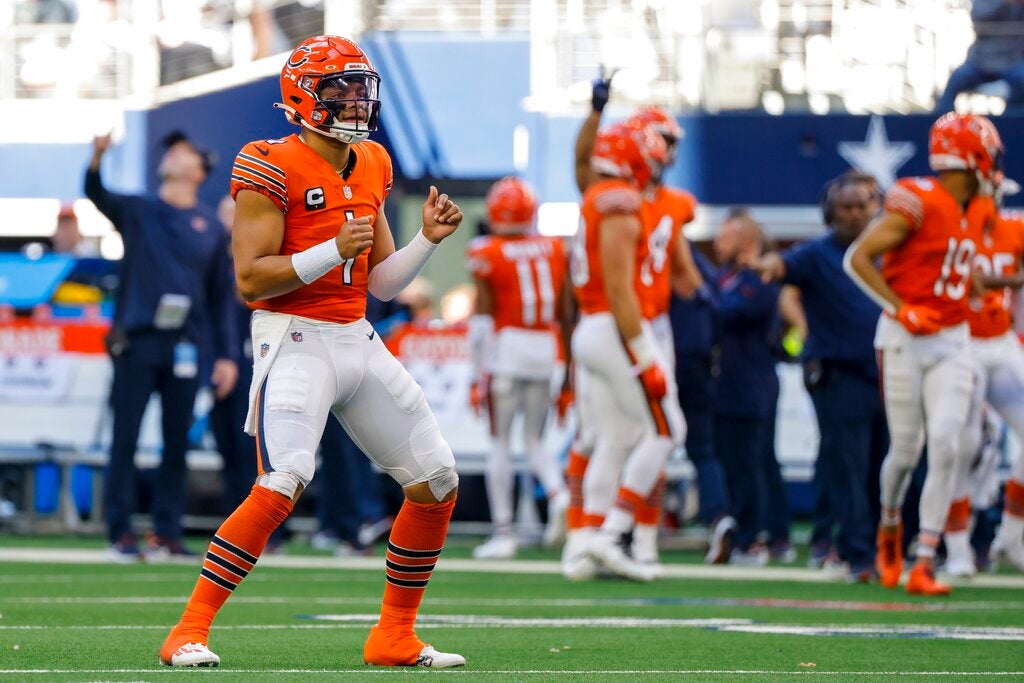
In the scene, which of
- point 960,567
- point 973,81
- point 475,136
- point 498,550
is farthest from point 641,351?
point 475,136

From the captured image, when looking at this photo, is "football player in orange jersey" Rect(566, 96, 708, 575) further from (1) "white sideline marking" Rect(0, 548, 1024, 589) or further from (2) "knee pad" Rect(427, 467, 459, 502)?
(2) "knee pad" Rect(427, 467, 459, 502)

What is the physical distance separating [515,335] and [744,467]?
1.84 m

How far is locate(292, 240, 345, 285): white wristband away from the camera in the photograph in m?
5.67

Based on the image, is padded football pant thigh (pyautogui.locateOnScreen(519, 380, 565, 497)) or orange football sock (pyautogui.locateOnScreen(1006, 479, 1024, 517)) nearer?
orange football sock (pyautogui.locateOnScreen(1006, 479, 1024, 517))

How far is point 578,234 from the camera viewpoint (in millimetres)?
10242

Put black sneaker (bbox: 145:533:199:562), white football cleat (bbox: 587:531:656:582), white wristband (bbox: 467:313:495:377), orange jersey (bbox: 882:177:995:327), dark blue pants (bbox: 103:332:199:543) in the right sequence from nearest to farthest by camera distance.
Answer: orange jersey (bbox: 882:177:995:327) → white football cleat (bbox: 587:531:656:582) → dark blue pants (bbox: 103:332:199:543) → black sneaker (bbox: 145:533:199:562) → white wristband (bbox: 467:313:495:377)

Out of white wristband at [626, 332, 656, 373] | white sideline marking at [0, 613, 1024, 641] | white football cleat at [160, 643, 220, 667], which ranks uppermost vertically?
white wristband at [626, 332, 656, 373]

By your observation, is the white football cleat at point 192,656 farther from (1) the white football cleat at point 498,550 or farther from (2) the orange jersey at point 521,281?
(2) the orange jersey at point 521,281

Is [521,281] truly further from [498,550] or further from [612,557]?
[612,557]

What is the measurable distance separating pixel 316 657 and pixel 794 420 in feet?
29.7

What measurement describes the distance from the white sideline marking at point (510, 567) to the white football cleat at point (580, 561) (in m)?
0.66

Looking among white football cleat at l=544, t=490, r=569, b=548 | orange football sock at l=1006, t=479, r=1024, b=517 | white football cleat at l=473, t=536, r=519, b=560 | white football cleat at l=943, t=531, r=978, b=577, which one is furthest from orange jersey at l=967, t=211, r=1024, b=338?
white football cleat at l=544, t=490, r=569, b=548

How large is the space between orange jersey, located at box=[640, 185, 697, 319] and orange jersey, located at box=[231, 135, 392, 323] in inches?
165

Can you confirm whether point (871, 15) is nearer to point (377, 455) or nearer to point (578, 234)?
point (578, 234)
